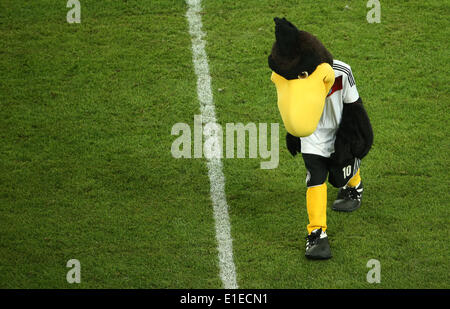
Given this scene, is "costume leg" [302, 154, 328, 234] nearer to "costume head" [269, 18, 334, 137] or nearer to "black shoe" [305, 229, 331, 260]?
"black shoe" [305, 229, 331, 260]

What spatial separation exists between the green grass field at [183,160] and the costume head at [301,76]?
1238mm

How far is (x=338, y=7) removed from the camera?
8.17 meters

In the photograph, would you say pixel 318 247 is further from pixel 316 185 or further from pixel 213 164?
pixel 213 164

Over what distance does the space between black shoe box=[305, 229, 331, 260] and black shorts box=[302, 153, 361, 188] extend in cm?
39

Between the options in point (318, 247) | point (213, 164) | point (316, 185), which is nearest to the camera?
point (316, 185)

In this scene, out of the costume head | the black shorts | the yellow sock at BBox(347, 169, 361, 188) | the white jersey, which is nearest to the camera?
the costume head

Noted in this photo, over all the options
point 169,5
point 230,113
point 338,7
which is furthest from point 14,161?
point 338,7

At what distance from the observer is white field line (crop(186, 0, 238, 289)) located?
566 centimetres

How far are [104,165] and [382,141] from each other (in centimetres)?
243

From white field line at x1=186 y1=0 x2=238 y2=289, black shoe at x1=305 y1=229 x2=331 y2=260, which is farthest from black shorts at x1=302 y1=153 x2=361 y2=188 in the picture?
white field line at x1=186 y1=0 x2=238 y2=289

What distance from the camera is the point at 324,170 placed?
5.54 metres

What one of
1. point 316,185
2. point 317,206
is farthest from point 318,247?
point 316,185

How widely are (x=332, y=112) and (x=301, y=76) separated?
1.85 ft
